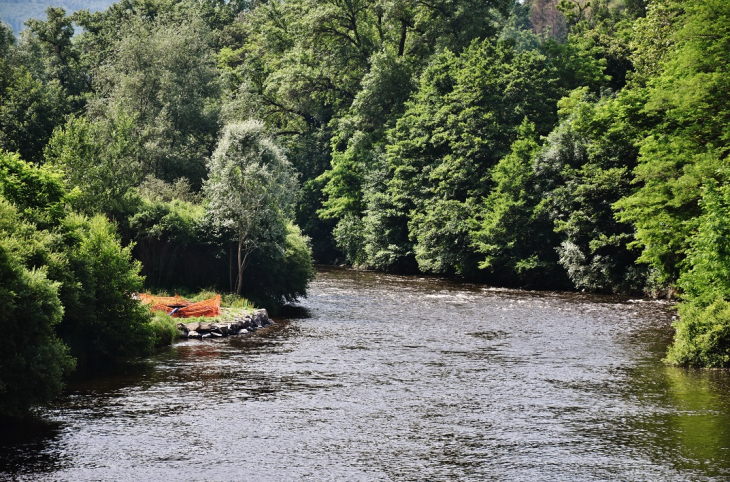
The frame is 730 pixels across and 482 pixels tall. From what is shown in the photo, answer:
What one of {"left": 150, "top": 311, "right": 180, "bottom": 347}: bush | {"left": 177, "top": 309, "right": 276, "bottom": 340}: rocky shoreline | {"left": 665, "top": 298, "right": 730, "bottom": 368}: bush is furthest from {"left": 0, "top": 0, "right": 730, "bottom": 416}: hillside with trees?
{"left": 177, "top": 309, "right": 276, "bottom": 340}: rocky shoreline

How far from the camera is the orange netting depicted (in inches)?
1387

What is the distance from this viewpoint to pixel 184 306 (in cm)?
3622

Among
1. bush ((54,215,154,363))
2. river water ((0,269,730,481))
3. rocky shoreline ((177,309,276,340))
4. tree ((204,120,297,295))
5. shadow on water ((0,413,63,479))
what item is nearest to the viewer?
shadow on water ((0,413,63,479))

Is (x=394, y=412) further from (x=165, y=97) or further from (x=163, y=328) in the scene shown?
(x=165, y=97)

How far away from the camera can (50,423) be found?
19.9m

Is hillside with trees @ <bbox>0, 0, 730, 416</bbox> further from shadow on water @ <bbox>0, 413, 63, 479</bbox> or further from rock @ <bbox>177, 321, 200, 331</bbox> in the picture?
→ rock @ <bbox>177, 321, 200, 331</bbox>

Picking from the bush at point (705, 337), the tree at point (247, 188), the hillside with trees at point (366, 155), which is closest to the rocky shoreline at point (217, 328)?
the hillside with trees at point (366, 155)

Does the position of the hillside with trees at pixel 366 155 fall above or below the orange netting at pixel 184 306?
above

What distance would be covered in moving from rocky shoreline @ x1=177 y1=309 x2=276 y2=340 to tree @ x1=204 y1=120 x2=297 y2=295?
21.1 feet

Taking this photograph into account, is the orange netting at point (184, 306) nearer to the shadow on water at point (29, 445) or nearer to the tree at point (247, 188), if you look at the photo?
the tree at point (247, 188)

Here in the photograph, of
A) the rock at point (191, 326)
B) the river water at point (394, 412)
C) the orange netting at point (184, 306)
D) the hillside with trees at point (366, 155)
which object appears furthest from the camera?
the orange netting at point (184, 306)

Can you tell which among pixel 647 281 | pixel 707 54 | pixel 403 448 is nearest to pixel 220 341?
pixel 403 448

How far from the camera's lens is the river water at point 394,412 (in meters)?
16.9

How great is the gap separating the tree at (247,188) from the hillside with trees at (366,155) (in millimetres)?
135
